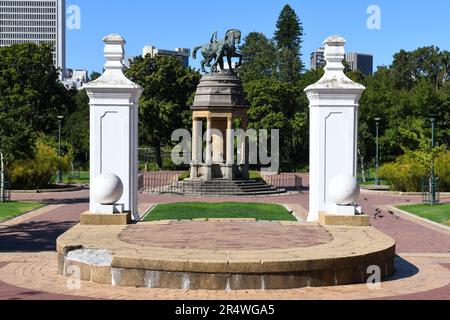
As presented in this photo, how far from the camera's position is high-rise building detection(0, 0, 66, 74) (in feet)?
606

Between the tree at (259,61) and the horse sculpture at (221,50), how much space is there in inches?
1626

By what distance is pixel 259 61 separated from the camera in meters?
87.2

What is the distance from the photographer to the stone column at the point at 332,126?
15977 mm

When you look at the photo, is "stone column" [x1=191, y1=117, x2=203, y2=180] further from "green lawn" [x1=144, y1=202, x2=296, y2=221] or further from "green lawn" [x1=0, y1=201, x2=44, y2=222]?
"green lawn" [x1=0, y1=201, x2=44, y2=222]

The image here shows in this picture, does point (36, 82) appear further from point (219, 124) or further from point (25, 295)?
point (25, 295)

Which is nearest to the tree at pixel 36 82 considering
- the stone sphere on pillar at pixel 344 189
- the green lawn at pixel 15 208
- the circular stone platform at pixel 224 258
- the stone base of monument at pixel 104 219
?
the green lawn at pixel 15 208


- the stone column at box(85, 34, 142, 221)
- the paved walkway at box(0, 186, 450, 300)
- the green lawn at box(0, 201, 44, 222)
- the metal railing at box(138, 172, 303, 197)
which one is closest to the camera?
the paved walkway at box(0, 186, 450, 300)

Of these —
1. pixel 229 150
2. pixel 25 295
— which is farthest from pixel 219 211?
pixel 25 295

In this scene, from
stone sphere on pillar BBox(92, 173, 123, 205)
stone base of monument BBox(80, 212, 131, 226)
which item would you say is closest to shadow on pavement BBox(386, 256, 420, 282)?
stone base of monument BBox(80, 212, 131, 226)

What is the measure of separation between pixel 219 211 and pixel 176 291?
51.0 feet

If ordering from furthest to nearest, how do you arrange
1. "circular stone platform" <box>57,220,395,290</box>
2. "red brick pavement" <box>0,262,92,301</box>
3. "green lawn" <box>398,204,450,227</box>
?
1. "green lawn" <box>398,204,450,227</box>
2. "circular stone platform" <box>57,220,395,290</box>
3. "red brick pavement" <box>0,262,92,301</box>

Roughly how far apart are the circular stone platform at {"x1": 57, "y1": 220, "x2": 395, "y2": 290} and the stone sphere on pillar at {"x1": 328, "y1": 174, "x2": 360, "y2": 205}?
4.50 ft

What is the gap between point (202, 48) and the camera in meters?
40.6

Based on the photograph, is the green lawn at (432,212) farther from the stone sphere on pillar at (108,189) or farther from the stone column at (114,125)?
the stone sphere on pillar at (108,189)
